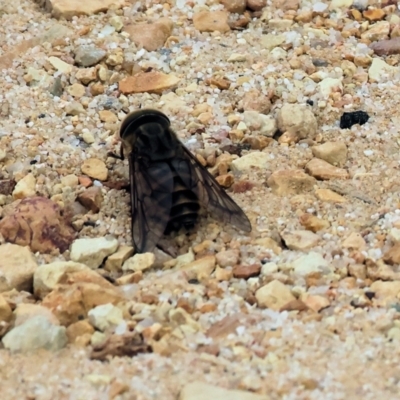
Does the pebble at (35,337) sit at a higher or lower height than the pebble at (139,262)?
higher

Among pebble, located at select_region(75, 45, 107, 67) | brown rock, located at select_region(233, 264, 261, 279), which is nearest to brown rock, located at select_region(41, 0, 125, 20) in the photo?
pebble, located at select_region(75, 45, 107, 67)

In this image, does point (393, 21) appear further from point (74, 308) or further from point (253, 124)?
point (74, 308)

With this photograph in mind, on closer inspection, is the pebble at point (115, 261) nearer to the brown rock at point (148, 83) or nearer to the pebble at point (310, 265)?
the pebble at point (310, 265)

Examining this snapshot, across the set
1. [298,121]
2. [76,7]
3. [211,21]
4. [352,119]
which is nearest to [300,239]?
[298,121]

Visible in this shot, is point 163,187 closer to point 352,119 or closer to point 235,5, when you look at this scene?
point 352,119

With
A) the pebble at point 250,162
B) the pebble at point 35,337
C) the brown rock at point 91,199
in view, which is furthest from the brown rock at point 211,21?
the pebble at point 35,337

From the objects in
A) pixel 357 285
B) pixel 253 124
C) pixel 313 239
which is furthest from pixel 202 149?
pixel 357 285
